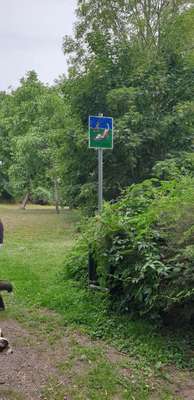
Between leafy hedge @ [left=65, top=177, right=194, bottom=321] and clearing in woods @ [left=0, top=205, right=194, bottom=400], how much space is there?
0.26 meters

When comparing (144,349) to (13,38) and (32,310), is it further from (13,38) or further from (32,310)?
(13,38)

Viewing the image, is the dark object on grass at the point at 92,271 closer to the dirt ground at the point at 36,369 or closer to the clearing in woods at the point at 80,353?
the clearing in woods at the point at 80,353

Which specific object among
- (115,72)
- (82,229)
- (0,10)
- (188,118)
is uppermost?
(0,10)

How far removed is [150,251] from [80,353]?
1.03 metres

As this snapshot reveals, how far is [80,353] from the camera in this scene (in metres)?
3.07

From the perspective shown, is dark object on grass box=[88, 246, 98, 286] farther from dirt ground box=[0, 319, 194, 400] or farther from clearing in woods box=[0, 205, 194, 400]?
dirt ground box=[0, 319, 194, 400]

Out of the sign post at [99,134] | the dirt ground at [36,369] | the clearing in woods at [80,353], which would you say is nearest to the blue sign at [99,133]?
the sign post at [99,134]

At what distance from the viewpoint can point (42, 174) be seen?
63.0 ft

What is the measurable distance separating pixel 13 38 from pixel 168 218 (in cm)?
907

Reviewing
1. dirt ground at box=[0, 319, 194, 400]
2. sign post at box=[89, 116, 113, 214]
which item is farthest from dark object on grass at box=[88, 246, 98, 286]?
dirt ground at box=[0, 319, 194, 400]

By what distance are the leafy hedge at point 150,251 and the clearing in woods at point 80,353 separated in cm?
26

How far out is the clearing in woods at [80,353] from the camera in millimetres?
2555

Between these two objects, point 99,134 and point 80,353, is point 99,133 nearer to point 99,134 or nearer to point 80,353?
point 99,134

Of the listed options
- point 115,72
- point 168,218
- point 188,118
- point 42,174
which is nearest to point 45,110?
point 42,174
